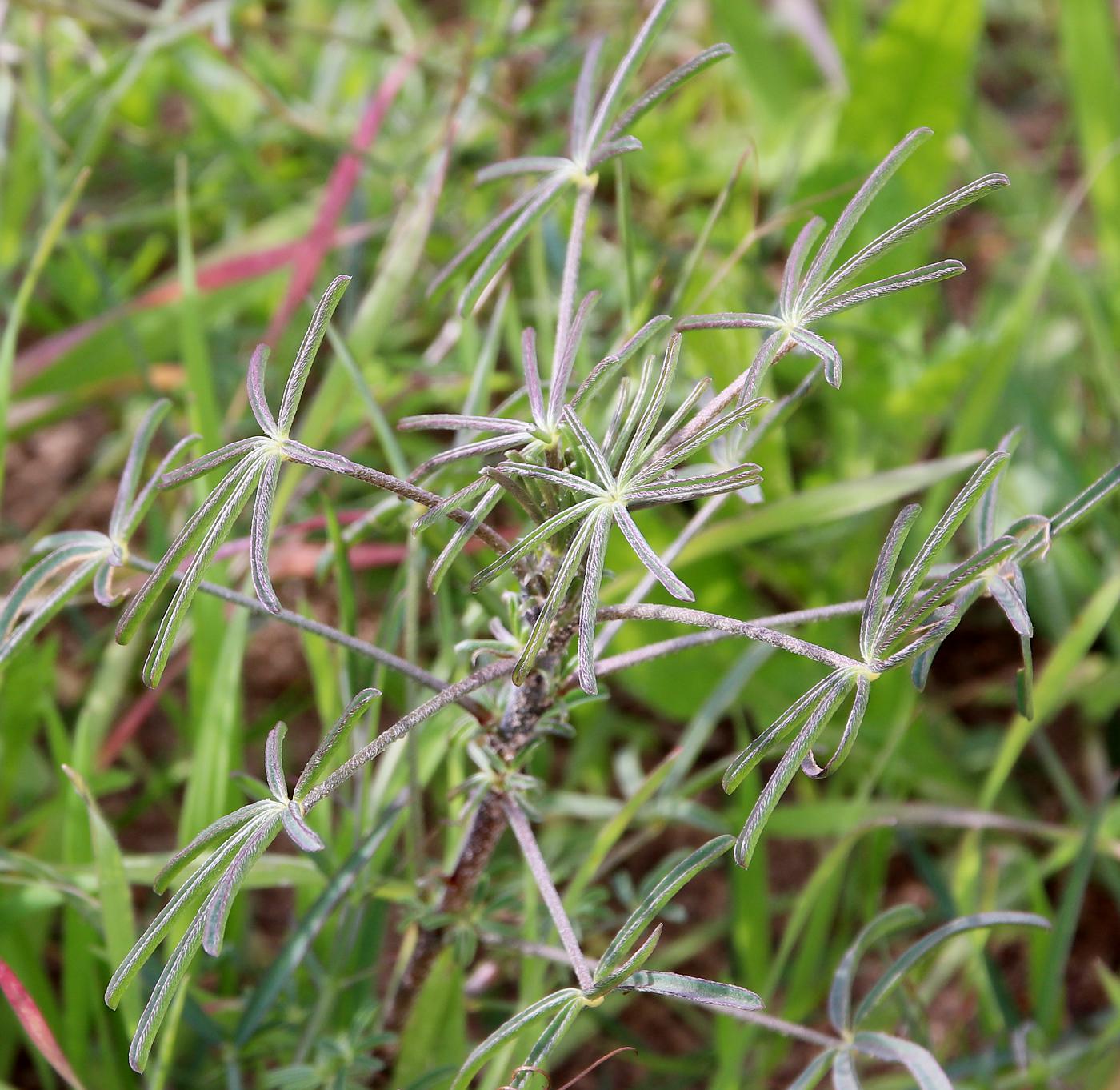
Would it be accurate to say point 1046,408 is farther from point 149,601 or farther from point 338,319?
point 149,601

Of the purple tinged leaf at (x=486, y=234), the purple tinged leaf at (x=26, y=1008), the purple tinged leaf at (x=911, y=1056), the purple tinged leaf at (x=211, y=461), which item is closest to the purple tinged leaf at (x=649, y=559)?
the purple tinged leaf at (x=211, y=461)

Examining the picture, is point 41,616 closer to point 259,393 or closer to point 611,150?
point 259,393

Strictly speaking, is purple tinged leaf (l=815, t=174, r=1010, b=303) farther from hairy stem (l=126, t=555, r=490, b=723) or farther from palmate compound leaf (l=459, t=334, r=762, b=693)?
hairy stem (l=126, t=555, r=490, b=723)

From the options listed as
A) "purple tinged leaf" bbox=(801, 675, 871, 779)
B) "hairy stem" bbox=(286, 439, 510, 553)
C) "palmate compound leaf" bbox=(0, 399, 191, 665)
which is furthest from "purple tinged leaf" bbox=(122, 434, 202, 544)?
"purple tinged leaf" bbox=(801, 675, 871, 779)

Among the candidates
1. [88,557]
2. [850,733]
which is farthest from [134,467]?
[850,733]

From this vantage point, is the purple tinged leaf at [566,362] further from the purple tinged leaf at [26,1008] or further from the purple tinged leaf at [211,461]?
the purple tinged leaf at [26,1008]

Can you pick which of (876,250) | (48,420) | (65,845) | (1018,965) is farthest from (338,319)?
(1018,965)
